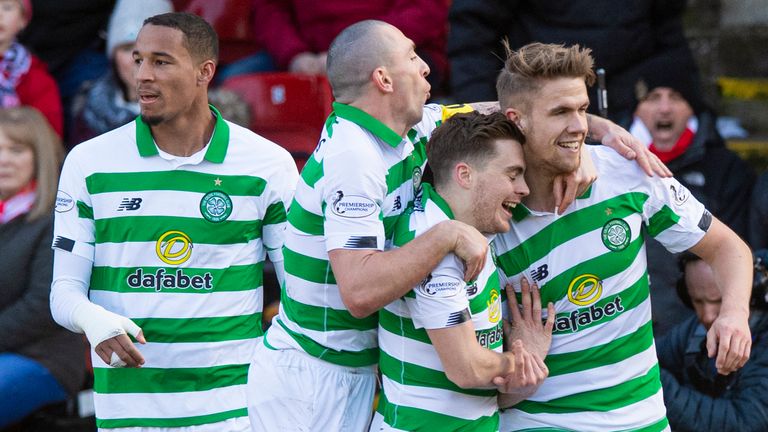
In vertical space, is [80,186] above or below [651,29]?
below

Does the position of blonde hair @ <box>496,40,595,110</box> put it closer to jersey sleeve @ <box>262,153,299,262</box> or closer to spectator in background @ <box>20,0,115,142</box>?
jersey sleeve @ <box>262,153,299,262</box>

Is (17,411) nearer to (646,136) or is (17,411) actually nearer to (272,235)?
(272,235)

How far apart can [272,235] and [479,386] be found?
4.23 ft

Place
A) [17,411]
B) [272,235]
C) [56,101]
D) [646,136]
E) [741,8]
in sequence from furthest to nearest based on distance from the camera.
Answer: [741,8] < [56,101] < [646,136] < [17,411] < [272,235]

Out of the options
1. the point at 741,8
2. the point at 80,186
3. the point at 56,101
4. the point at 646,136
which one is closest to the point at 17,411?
the point at 80,186

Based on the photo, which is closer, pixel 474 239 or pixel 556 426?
pixel 474 239

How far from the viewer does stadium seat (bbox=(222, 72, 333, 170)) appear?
23.1ft

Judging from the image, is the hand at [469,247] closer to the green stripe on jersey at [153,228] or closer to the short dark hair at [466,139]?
the short dark hair at [466,139]

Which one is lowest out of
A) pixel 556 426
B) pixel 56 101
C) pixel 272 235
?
pixel 556 426

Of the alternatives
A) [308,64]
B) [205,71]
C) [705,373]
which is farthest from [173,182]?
[308,64]

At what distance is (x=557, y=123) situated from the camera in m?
3.97

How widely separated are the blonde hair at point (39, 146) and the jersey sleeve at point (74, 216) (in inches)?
63.7

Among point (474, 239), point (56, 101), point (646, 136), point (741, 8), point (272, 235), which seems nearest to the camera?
point (474, 239)

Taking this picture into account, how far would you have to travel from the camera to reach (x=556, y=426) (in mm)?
4059
